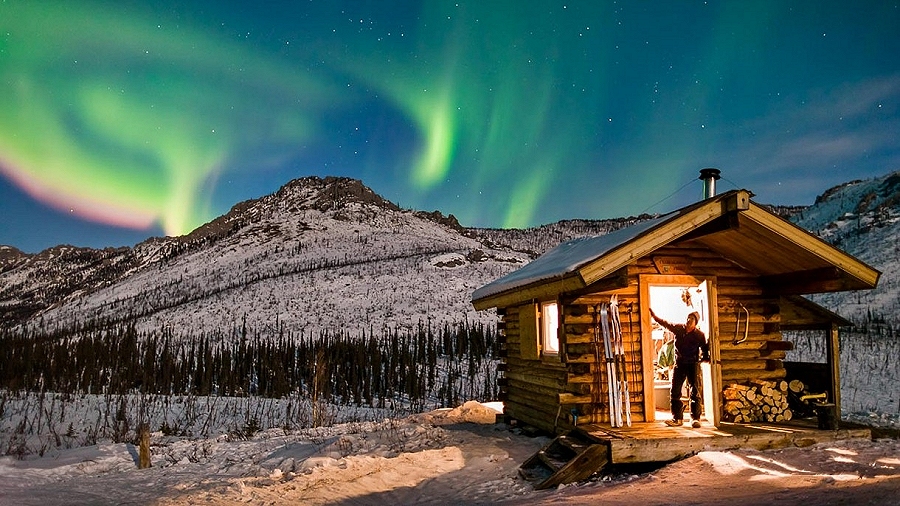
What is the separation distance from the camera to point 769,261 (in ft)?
36.3

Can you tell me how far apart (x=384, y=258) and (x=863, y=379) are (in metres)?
53.5

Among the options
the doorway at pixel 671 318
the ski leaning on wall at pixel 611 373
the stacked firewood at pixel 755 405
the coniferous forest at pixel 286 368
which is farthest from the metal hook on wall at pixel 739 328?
the coniferous forest at pixel 286 368

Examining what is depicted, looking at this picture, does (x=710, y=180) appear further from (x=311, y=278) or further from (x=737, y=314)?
(x=311, y=278)

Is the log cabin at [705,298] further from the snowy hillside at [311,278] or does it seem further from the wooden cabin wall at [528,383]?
the snowy hillside at [311,278]

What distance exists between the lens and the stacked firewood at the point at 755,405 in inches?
424

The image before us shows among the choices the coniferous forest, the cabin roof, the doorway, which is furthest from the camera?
the coniferous forest

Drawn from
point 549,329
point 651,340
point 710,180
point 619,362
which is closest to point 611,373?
point 619,362

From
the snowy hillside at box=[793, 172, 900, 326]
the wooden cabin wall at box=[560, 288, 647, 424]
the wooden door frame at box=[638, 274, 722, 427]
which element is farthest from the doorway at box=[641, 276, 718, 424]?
the snowy hillside at box=[793, 172, 900, 326]

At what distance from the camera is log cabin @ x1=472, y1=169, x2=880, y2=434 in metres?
9.88

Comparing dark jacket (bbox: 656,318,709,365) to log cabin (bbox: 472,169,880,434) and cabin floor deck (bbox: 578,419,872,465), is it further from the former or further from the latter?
cabin floor deck (bbox: 578,419,872,465)

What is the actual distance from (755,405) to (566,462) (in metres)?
4.33

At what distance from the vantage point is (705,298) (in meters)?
11.2

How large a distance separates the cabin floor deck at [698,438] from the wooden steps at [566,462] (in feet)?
0.46

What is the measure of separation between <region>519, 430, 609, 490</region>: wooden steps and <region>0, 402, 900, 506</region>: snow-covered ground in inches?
7.6
